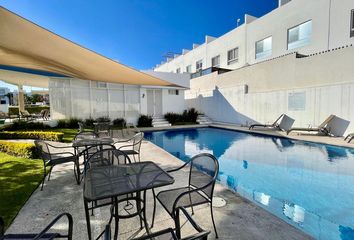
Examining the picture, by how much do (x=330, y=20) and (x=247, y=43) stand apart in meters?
7.61

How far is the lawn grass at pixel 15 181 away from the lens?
3.71m

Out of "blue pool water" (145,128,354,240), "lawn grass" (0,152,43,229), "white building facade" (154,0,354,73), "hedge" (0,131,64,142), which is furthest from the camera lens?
"white building facade" (154,0,354,73)

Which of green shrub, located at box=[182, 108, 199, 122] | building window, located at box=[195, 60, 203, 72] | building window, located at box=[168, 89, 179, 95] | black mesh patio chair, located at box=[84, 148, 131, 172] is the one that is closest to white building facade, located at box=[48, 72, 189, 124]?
building window, located at box=[168, 89, 179, 95]

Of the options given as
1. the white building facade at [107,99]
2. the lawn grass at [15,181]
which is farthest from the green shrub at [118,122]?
the lawn grass at [15,181]

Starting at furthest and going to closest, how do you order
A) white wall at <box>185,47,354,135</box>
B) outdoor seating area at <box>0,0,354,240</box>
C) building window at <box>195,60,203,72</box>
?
building window at <box>195,60,203,72</box> → white wall at <box>185,47,354,135</box> → outdoor seating area at <box>0,0,354,240</box>

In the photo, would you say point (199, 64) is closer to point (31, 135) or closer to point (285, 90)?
point (285, 90)

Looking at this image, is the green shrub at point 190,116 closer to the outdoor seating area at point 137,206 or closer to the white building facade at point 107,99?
the white building facade at point 107,99

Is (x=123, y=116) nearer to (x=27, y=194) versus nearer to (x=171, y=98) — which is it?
(x=171, y=98)

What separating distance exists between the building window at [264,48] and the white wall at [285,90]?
Result: 10.9ft

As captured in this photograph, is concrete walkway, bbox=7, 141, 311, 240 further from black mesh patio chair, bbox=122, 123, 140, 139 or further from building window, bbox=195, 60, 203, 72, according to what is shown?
building window, bbox=195, 60, 203, 72

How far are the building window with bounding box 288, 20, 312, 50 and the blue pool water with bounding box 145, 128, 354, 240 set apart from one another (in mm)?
9018

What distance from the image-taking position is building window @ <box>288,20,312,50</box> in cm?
1556

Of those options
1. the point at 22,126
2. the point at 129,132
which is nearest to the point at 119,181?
the point at 129,132

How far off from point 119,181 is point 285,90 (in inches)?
597
